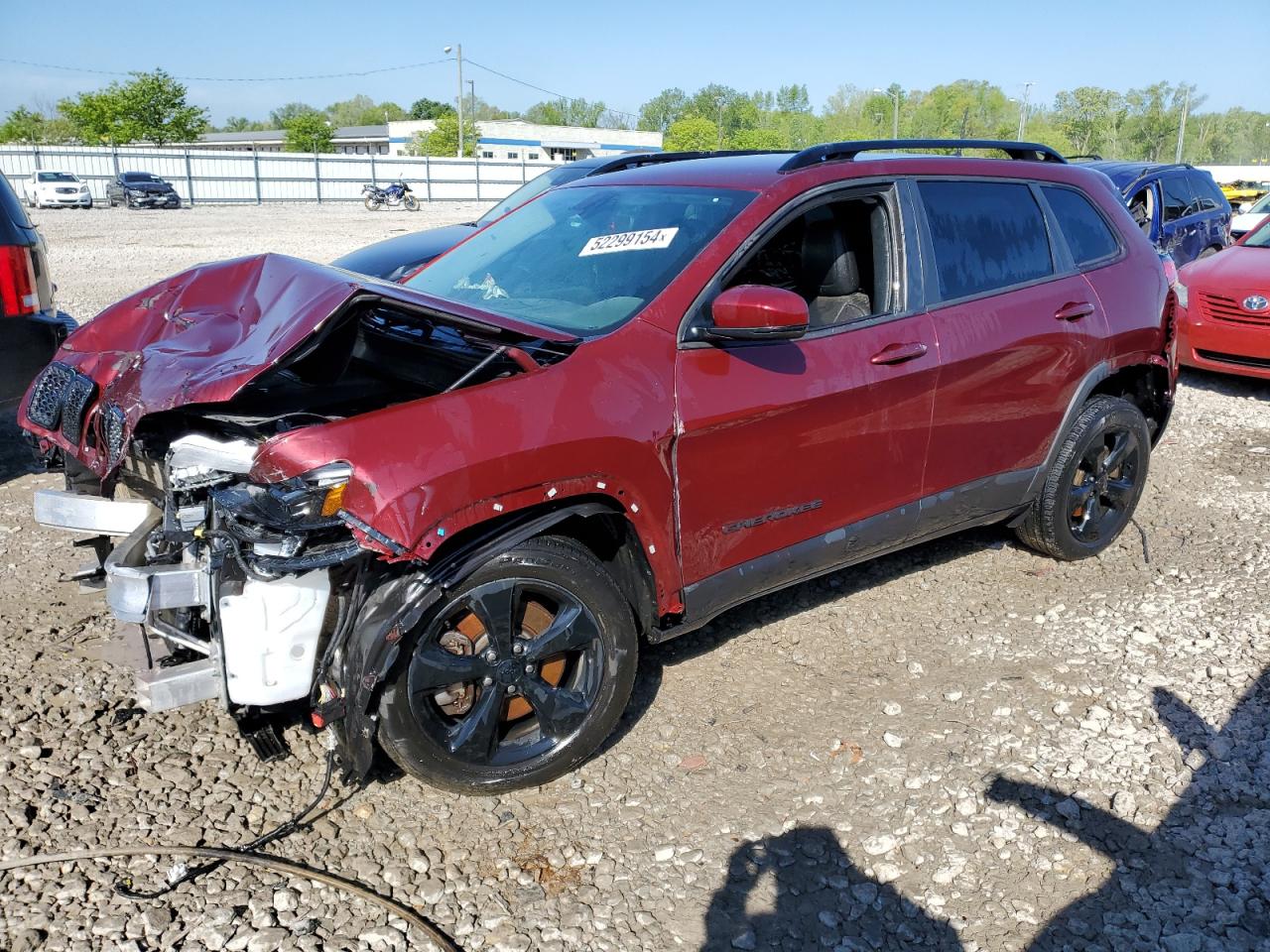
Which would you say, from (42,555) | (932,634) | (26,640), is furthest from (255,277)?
(932,634)

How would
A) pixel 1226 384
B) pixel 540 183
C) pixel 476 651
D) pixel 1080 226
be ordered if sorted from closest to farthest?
pixel 476 651
pixel 1080 226
pixel 1226 384
pixel 540 183

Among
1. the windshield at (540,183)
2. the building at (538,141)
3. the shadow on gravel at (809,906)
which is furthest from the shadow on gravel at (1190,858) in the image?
the building at (538,141)

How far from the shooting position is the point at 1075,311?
15.3 ft

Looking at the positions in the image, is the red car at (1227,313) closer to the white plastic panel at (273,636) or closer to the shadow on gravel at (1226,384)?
the shadow on gravel at (1226,384)

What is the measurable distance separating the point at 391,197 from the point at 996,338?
38483mm

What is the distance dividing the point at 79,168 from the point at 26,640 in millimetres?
46106

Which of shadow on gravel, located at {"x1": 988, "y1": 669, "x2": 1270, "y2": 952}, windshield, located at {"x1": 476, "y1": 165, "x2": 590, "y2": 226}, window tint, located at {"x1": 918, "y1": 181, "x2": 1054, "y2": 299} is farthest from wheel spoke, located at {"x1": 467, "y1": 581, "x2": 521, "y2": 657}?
windshield, located at {"x1": 476, "y1": 165, "x2": 590, "y2": 226}

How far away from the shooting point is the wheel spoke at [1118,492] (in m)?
5.25

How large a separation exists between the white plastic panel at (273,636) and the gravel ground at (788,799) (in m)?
0.49

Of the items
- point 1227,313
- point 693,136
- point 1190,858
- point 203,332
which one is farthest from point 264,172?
point 693,136

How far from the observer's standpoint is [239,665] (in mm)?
2879

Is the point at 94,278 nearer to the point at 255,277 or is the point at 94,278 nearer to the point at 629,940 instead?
the point at 255,277

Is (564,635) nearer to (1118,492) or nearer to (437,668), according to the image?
(437,668)

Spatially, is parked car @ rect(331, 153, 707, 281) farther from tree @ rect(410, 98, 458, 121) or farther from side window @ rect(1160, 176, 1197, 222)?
tree @ rect(410, 98, 458, 121)
